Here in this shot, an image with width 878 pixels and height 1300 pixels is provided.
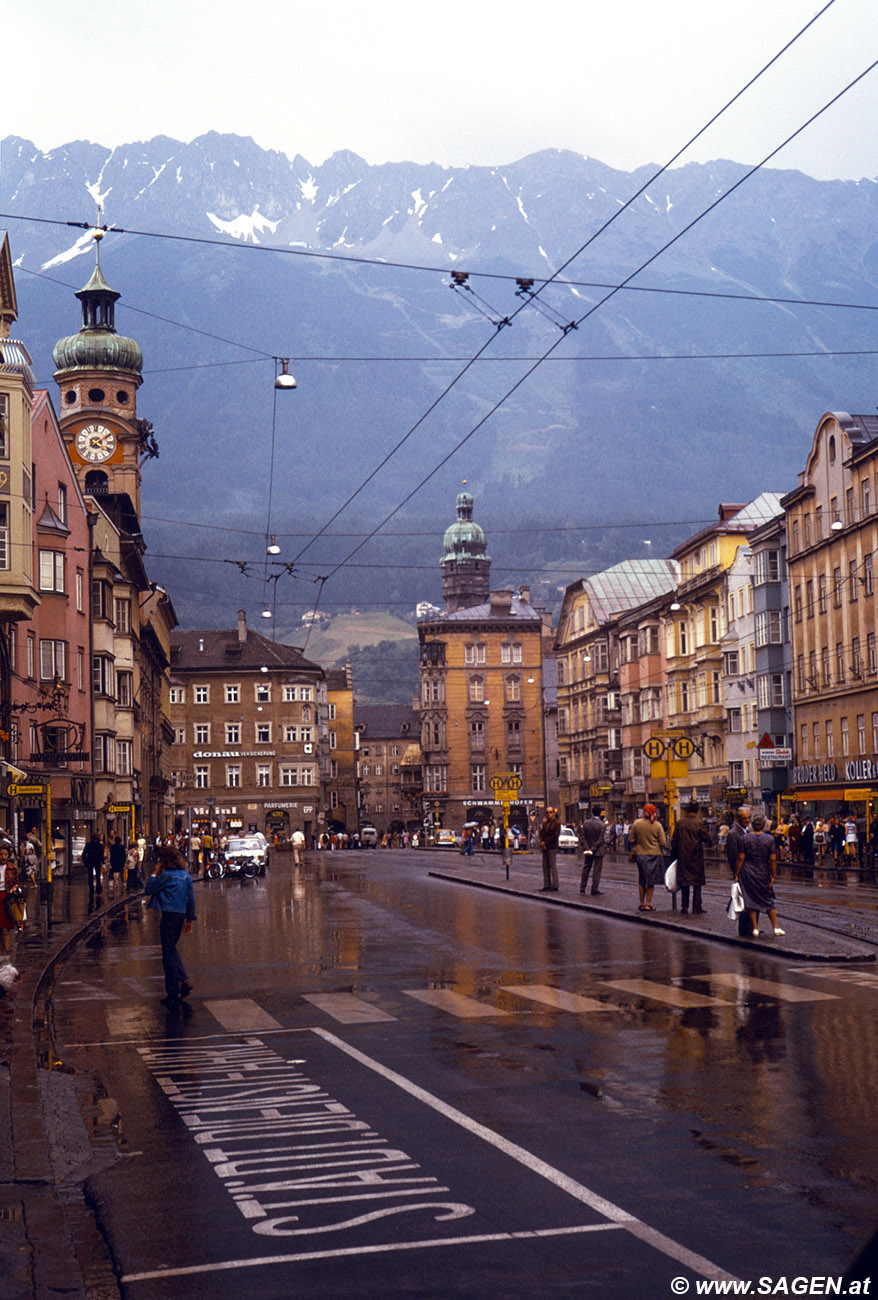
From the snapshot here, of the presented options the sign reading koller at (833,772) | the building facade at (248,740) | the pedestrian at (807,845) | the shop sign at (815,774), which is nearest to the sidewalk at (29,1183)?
the pedestrian at (807,845)

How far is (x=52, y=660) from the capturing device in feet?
196

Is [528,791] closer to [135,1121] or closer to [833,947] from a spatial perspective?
[833,947]

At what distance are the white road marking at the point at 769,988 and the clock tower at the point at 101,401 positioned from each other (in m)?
83.9

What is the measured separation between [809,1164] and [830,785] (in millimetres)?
61543

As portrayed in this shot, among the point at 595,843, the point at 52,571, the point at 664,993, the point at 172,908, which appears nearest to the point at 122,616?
the point at 52,571

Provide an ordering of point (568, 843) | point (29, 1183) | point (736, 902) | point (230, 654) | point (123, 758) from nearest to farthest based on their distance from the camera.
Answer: point (29, 1183)
point (736, 902)
point (123, 758)
point (568, 843)
point (230, 654)

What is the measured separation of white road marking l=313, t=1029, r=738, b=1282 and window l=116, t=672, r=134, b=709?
63683mm

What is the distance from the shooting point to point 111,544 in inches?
2960

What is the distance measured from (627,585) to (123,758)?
169 feet

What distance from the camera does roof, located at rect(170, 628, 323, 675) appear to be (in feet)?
433

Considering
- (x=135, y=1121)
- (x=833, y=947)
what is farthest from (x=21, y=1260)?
(x=833, y=947)

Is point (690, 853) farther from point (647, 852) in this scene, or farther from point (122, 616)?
point (122, 616)

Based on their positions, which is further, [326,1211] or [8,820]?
[8,820]

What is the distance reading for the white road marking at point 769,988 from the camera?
1568cm
